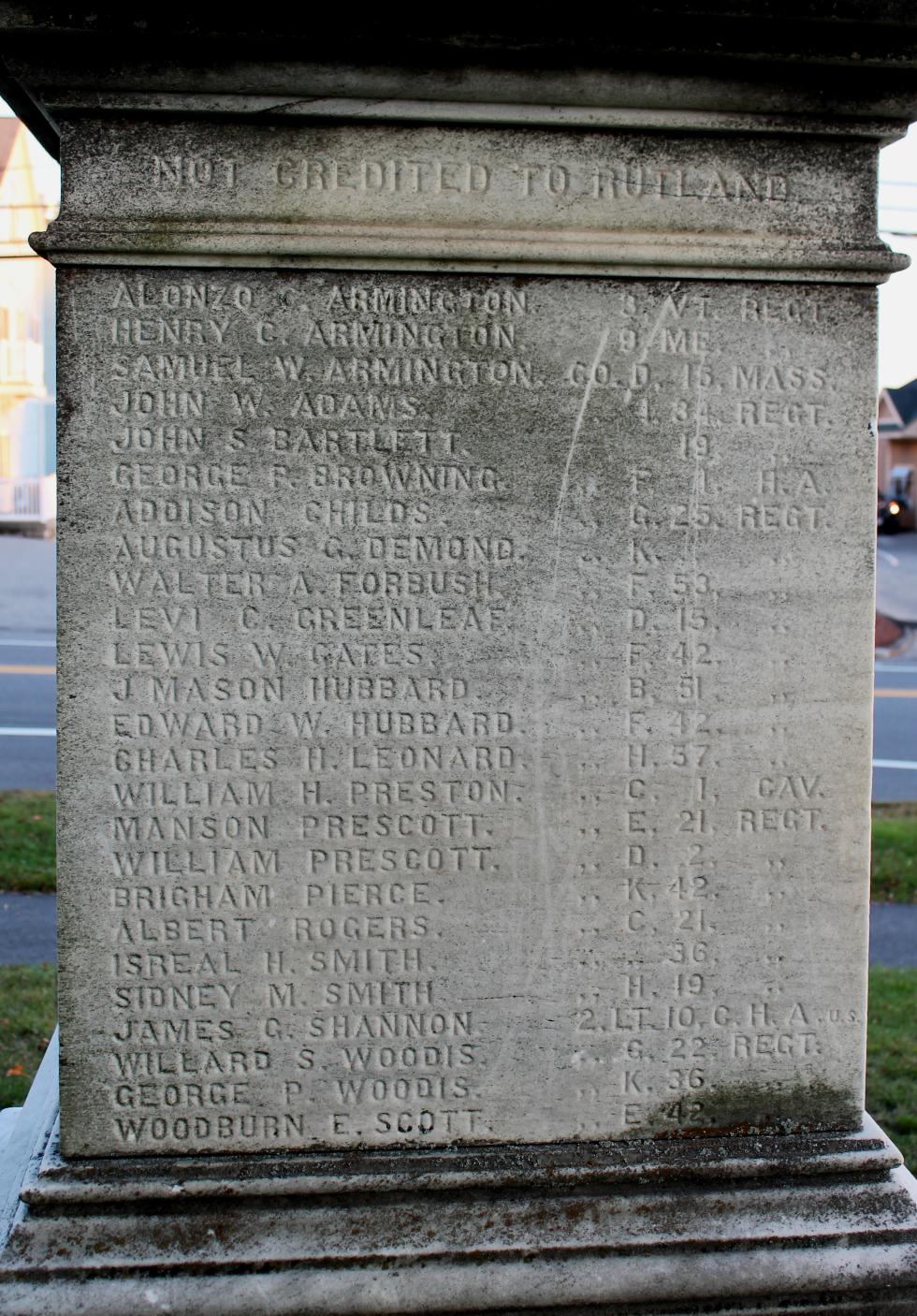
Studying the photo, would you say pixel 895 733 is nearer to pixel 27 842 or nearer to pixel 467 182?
pixel 27 842

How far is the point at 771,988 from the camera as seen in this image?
319 centimetres

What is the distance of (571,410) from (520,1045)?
160 centimetres

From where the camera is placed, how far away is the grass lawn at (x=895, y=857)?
7.55 metres

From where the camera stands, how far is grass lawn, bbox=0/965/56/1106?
188 inches

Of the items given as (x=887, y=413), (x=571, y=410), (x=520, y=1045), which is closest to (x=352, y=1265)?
(x=520, y=1045)

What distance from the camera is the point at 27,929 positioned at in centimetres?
684

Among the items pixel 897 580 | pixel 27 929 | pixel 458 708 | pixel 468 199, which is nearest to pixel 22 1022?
pixel 27 929

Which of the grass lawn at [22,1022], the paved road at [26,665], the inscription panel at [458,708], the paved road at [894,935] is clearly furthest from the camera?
the paved road at [26,665]

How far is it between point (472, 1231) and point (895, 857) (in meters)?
5.73

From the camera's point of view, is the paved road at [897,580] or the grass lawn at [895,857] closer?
the grass lawn at [895,857]

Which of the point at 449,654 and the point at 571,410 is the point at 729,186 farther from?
the point at 449,654

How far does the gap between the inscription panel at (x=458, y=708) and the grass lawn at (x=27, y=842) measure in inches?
184

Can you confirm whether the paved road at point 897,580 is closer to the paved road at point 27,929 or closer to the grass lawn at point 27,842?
the grass lawn at point 27,842

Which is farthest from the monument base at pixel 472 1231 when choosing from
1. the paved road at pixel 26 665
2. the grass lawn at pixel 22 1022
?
the paved road at pixel 26 665
